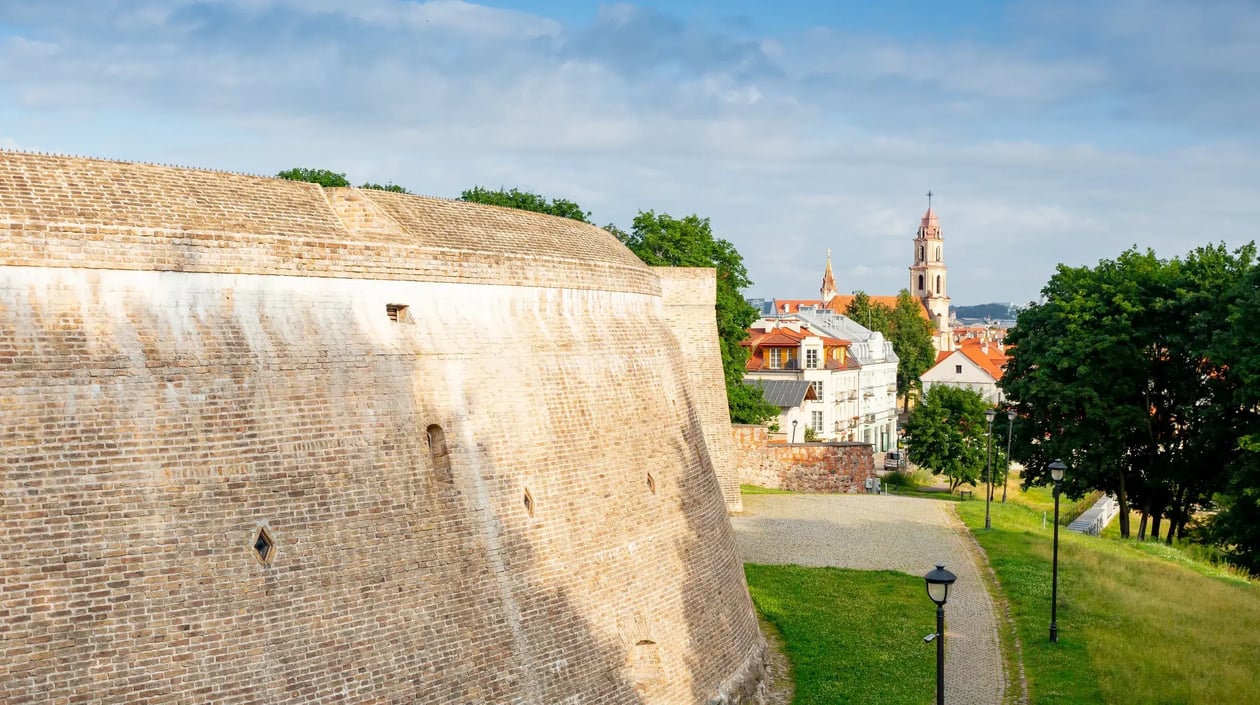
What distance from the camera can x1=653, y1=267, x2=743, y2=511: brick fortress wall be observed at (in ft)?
113

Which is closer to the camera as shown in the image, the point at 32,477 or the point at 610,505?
the point at 32,477

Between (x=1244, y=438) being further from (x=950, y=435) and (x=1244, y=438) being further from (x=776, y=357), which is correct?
(x=776, y=357)

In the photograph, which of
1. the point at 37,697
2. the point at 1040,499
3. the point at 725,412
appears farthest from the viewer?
the point at 1040,499

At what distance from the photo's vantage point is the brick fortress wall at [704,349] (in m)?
34.6

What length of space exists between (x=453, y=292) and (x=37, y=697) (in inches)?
281

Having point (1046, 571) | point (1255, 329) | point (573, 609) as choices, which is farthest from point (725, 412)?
point (573, 609)

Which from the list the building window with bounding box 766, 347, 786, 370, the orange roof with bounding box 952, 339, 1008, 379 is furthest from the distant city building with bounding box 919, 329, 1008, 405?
the building window with bounding box 766, 347, 786, 370

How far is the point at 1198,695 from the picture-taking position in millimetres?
18203

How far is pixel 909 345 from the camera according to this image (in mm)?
103750

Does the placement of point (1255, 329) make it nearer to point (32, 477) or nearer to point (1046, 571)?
point (1046, 571)

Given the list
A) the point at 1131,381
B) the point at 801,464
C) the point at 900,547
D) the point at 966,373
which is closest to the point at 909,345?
the point at 966,373

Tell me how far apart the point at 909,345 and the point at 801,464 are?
2573 inches

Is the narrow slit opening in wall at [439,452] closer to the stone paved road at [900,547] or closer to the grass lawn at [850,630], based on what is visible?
the grass lawn at [850,630]

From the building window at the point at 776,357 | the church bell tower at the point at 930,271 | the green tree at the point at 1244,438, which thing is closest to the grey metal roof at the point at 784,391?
the building window at the point at 776,357
